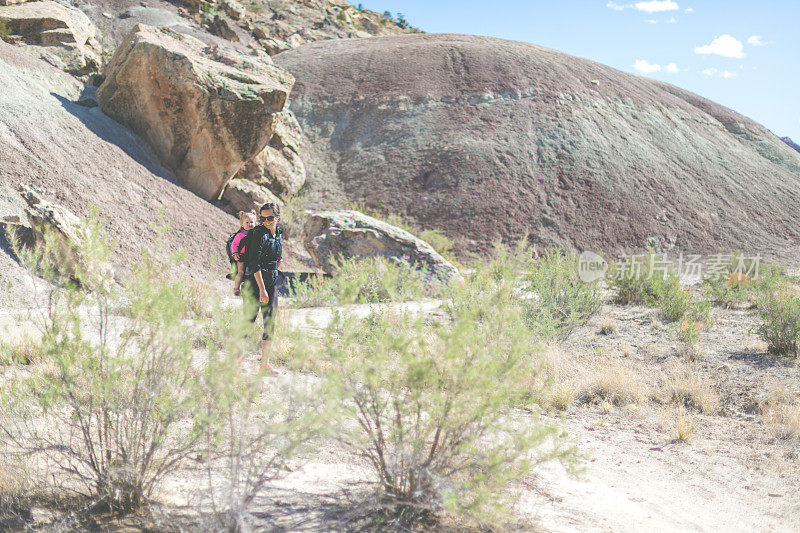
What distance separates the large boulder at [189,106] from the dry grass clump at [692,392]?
11.1 m

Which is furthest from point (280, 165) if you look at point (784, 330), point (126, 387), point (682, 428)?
point (126, 387)

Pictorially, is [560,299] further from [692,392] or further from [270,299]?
[270,299]

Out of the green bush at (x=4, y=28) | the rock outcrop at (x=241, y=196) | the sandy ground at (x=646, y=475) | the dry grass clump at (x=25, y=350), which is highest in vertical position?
the green bush at (x=4, y=28)

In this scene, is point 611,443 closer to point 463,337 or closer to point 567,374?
point 567,374

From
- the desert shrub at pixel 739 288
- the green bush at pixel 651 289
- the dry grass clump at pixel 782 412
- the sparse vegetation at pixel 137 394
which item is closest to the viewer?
the sparse vegetation at pixel 137 394

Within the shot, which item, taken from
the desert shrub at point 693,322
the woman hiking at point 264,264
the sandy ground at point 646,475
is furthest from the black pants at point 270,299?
the desert shrub at point 693,322

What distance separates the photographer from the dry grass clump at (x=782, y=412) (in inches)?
203

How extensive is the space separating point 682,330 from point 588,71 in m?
22.5

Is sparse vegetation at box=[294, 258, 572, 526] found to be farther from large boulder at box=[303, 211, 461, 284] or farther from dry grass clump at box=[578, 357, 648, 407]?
large boulder at box=[303, 211, 461, 284]

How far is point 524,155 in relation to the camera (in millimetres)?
21547

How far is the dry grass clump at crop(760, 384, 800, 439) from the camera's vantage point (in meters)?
5.16

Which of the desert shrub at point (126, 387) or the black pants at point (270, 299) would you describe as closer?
the desert shrub at point (126, 387)

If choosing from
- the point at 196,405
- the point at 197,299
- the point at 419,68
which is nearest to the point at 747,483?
the point at 196,405

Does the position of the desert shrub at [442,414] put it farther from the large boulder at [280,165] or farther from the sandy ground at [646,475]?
the large boulder at [280,165]
